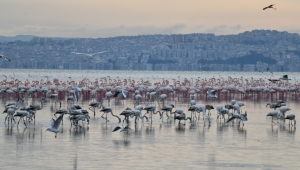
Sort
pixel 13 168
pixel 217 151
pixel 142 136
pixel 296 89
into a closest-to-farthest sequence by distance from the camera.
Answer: pixel 13 168
pixel 217 151
pixel 142 136
pixel 296 89

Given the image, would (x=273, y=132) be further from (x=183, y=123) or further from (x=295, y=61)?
(x=295, y=61)

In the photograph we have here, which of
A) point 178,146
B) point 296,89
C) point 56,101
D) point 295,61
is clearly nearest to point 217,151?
point 178,146

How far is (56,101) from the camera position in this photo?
109 feet

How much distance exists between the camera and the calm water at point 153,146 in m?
14.5

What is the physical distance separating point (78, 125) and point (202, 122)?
188 inches

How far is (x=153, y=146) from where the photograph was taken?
56.2 ft

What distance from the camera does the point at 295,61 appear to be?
15000 centimetres

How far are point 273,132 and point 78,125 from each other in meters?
6.01

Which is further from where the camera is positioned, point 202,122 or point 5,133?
point 202,122

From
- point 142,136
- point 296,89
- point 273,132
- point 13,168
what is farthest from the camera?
point 296,89

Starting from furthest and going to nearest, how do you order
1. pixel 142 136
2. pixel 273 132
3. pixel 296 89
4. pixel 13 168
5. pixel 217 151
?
pixel 296 89
pixel 273 132
pixel 142 136
pixel 217 151
pixel 13 168

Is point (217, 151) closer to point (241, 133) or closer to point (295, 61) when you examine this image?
point (241, 133)

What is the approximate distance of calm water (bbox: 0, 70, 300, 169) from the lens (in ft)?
47.5

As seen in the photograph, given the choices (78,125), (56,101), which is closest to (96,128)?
(78,125)
